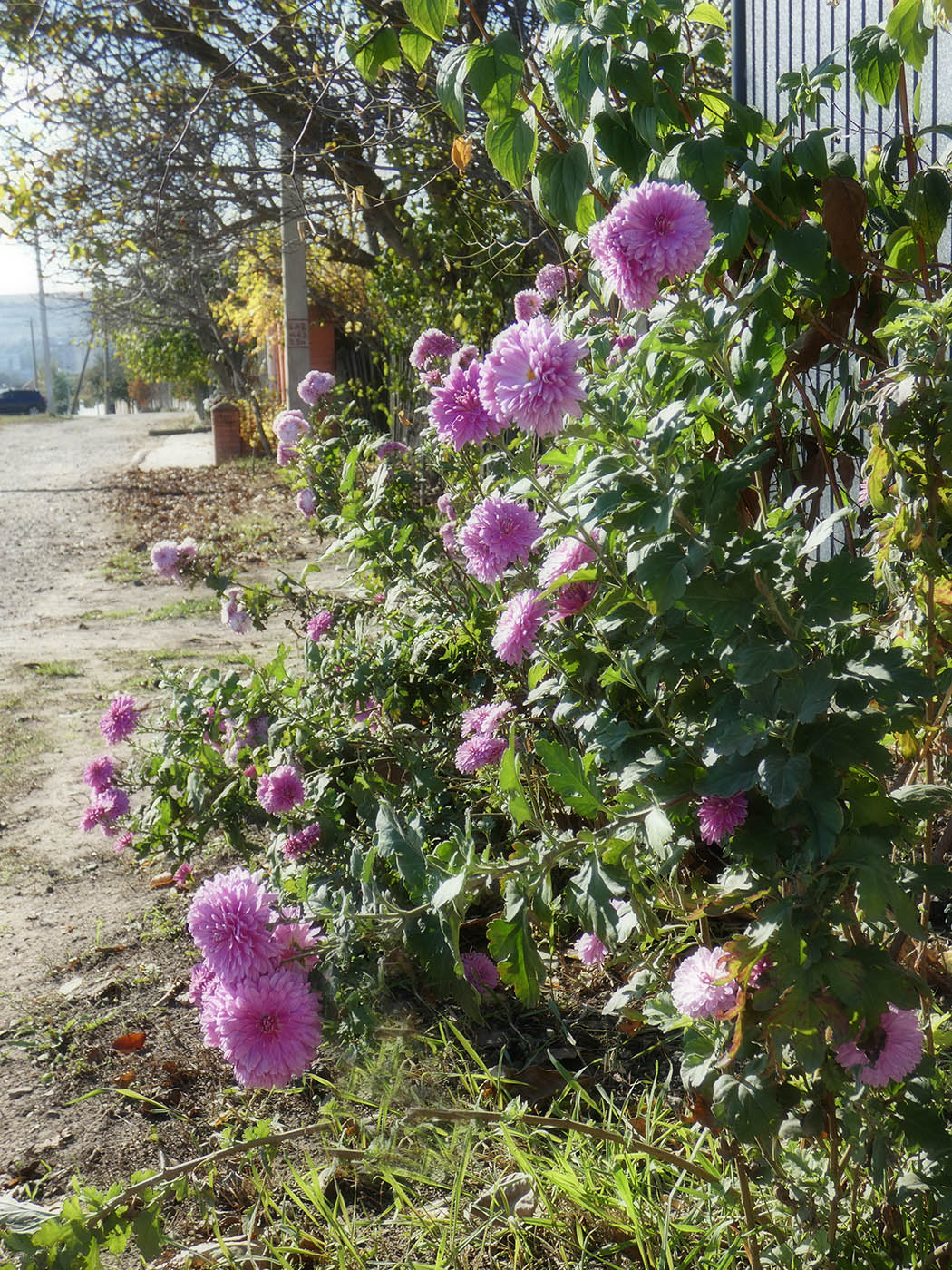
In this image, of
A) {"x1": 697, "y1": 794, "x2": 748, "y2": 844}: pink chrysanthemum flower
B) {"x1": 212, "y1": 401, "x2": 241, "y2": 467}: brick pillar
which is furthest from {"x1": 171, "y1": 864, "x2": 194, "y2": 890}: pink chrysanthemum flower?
{"x1": 212, "y1": 401, "x2": 241, "y2": 467}: brick pillar

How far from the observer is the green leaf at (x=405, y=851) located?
153 cm

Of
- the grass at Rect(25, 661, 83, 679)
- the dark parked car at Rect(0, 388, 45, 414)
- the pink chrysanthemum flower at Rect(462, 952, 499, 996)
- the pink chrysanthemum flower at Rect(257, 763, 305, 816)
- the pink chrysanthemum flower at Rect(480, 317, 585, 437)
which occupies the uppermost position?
the dark parked car at Rect(0, 388, 45, 414)

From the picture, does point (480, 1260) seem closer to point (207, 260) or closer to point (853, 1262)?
point (853, 1262)

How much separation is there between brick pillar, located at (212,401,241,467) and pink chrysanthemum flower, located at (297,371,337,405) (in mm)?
17469

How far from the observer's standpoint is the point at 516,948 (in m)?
1.42

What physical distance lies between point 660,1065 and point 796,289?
159 centimetres

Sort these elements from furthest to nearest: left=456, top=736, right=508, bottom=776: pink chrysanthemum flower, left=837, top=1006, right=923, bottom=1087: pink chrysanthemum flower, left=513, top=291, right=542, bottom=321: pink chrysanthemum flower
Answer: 1. left=513, top=291, right=542, bottom=321: pink chrysanthemum flower
2. left=456, top=736, right=508, bottom=776: pink chrysanthemum flower
3. left=837, top=1006, right=923, bottom=1087: pink chrysanthemum flower

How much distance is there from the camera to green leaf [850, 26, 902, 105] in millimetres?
1765

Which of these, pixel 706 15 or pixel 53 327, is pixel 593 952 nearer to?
pixel 706 15

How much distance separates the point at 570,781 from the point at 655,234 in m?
0.70

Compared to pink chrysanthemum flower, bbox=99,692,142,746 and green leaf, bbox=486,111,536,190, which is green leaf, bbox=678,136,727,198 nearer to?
green leaf, bbox=486,111,536,190

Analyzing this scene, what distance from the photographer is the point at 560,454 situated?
1.52 meters

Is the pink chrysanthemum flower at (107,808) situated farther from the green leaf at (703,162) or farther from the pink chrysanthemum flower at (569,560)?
the green leaf at (703,162)

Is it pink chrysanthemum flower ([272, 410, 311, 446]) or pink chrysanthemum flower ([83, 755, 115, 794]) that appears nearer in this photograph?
pink chrysanthemum flower ([83, 755, 115, 794])
